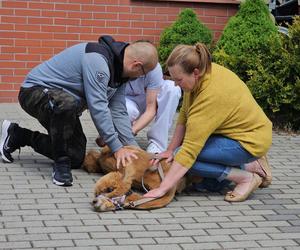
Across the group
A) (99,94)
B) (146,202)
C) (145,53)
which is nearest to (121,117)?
(99,94)

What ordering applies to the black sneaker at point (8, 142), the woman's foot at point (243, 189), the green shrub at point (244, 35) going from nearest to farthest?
the woman's foot at point (243, 189) → the black sneaker at point (8, 142) → the green shrub at point (244, 35)

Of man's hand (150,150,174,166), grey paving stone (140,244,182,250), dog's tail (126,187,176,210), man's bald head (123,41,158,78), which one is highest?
man's bald head (123,41,158,78)

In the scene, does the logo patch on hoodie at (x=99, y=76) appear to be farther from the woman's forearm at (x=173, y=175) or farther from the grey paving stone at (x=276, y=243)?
the grey paving stone at (x=276, y=243)

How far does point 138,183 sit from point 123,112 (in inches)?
30.7

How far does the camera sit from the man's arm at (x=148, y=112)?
6684mm

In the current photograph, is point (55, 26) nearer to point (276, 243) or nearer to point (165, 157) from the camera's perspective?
point (165, 157)

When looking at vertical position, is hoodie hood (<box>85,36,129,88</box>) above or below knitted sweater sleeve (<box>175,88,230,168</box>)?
above

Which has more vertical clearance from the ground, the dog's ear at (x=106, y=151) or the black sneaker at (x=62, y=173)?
the dog's ear at (x=106, y=151)

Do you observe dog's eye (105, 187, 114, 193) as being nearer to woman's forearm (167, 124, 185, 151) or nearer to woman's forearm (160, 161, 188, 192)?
woman's forearm (160, 161, 188, 192)

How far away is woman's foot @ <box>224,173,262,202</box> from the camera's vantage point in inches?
224

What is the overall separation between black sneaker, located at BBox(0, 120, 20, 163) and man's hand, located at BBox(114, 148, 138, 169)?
3.74ft

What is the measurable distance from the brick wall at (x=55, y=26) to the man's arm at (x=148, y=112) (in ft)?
9.17

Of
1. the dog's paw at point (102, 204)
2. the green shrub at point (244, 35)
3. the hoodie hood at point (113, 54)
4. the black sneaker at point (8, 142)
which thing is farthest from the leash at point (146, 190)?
the green shrub at point (244, 35)

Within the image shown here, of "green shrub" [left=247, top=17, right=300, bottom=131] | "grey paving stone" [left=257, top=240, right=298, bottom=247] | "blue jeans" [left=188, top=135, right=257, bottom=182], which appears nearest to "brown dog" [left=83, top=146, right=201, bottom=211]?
"blue jeans" [left=188, top=135, right=257, bottom=182]
